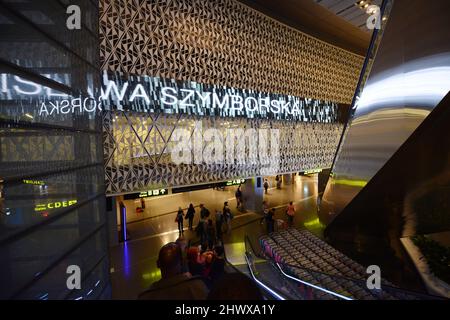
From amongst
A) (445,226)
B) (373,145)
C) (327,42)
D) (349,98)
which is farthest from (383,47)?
(349,98)

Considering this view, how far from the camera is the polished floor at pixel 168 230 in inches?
270

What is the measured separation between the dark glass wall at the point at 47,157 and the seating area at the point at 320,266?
12.3 ft

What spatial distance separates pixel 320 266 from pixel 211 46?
8319mm

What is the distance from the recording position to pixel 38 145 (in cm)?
275

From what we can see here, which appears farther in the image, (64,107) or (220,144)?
(220,144)

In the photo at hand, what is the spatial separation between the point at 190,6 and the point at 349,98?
1180cm

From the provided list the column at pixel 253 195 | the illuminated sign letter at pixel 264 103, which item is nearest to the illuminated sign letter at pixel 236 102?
the illuminated sign letter at pixel 264 103

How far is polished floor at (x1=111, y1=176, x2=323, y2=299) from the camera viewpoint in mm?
6848

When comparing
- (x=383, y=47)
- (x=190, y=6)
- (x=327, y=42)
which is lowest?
(x=383, y=47)

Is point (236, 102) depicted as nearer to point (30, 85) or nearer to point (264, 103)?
point (264, 103)

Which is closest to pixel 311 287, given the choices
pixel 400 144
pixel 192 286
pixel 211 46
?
pixel 192 286

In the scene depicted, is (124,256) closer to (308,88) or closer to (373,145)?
(373,145)

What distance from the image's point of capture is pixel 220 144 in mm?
9797

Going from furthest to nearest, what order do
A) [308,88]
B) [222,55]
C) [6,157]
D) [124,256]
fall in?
[308,88] → [222,55] → [124,256] → [6,157]
